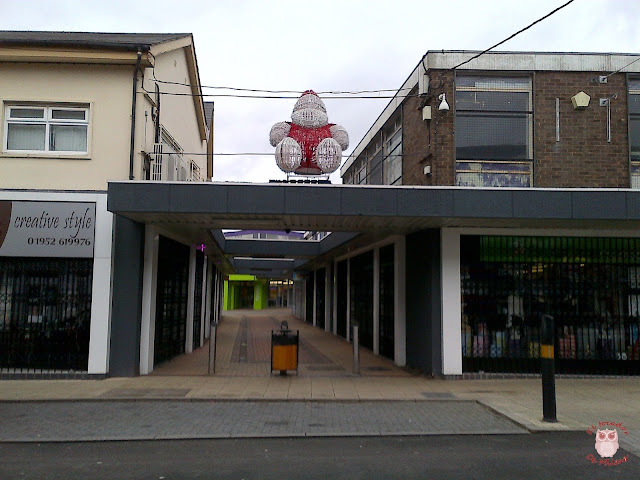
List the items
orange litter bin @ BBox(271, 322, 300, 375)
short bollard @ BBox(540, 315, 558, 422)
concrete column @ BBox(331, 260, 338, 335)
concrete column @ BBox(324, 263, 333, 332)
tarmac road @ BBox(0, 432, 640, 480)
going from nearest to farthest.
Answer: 1. tarmac road @ BBox(0, 432, 640, 480)
2. short bollard @ BBox(540, 315, 558, 422)
3. orange litter bin @ BBox(271, 322, 300, 375)
4. concrete column @ BBox(331, 260, 338, 335)
5. concrete column @ BBox(324, 263, 333, 332)

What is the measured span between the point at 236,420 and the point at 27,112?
8.36m

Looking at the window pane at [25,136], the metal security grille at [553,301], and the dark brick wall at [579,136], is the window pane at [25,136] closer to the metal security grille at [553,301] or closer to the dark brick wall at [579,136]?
the metal security grille at [553,301]

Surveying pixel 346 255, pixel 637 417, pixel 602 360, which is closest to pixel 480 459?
pixel 637 417

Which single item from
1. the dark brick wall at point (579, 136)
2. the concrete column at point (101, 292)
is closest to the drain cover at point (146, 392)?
the concrete column at point (101, 292)

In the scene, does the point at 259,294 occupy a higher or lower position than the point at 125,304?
higher

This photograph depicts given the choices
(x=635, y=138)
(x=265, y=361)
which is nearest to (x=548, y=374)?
(x=635, y=138)

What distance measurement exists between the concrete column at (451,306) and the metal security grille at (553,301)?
0.19 meters

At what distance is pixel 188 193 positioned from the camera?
10844mm

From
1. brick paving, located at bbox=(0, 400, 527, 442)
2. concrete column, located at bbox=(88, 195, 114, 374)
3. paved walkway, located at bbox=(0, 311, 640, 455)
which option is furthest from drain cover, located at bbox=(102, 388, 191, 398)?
concrete column, located at bbox=(88, 195, 114, 374)

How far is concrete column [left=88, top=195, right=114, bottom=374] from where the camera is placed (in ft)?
38.7

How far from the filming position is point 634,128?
13.3 meters

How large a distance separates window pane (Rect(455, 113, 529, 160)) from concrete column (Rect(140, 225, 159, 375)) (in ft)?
23.5

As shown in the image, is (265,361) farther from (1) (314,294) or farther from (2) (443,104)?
(1) (314,294)

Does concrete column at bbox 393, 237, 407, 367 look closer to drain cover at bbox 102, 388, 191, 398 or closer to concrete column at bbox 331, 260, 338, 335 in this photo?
drain cover at bbox 102, 388, 191, 398
